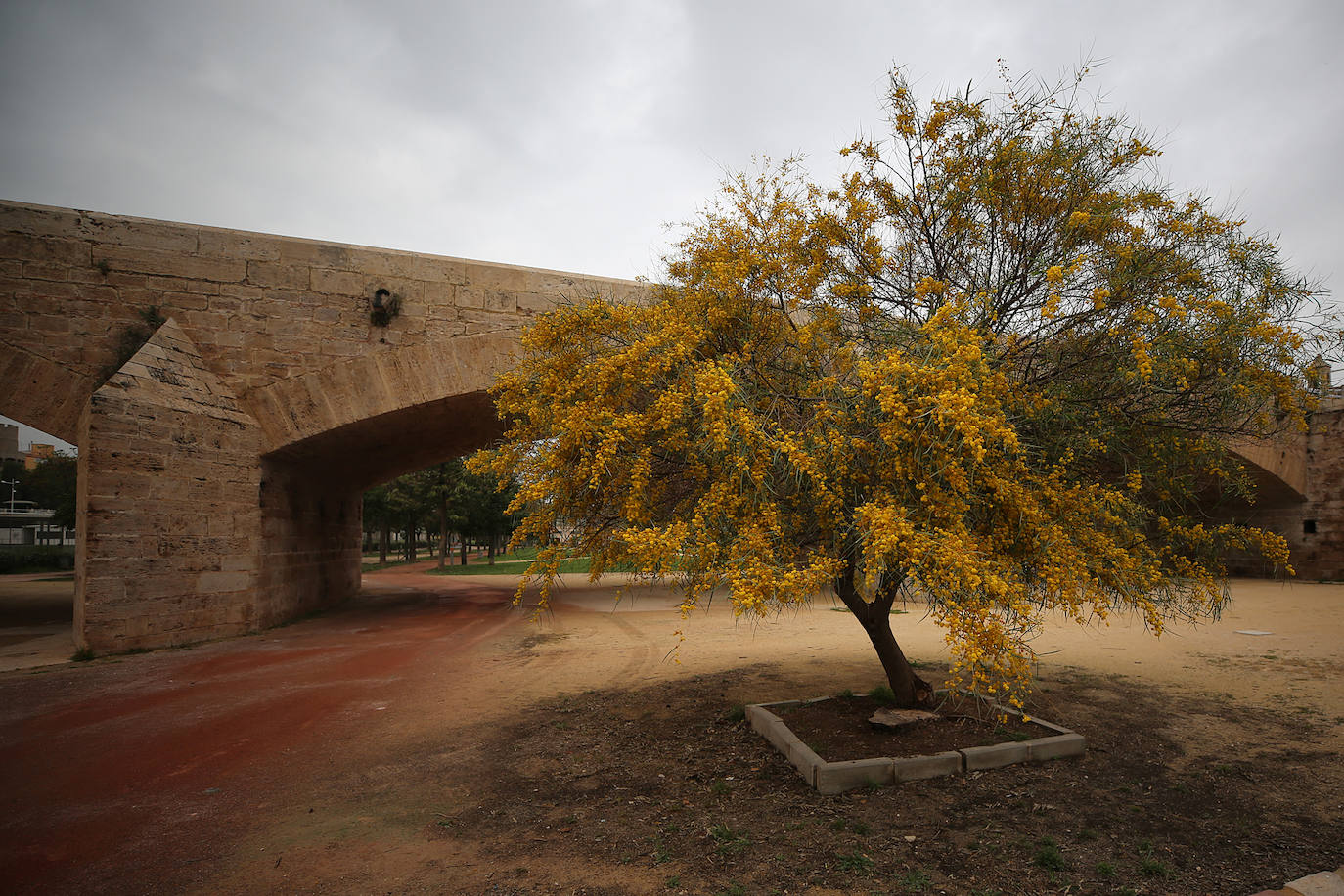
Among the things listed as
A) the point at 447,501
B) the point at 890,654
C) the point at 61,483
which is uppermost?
the point at 61,483

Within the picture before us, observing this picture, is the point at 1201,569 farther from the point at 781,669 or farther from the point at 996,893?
the point at 781,669

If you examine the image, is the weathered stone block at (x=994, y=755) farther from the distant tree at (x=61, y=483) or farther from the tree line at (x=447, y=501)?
the distant tree at (x=61, y=483)

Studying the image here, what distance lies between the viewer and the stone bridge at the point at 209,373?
853 centimetres

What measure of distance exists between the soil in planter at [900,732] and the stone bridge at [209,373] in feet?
18.6

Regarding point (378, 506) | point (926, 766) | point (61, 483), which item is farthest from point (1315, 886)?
point (61, 483)

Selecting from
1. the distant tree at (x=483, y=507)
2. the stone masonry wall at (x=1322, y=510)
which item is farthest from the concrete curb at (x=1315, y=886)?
the distant tree at (x=483, y=507)

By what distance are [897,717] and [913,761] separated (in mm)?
592

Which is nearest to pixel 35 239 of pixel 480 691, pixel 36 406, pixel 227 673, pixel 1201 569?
pixel 36 406

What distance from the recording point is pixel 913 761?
13.8 feet

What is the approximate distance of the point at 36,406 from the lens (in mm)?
9086

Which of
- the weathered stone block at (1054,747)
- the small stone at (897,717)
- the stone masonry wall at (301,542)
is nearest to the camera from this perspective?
the weathered stone block at (1054,747)

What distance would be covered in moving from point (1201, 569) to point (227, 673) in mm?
9138

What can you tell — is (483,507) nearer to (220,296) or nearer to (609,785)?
(220,296)

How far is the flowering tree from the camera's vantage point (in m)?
3.55
